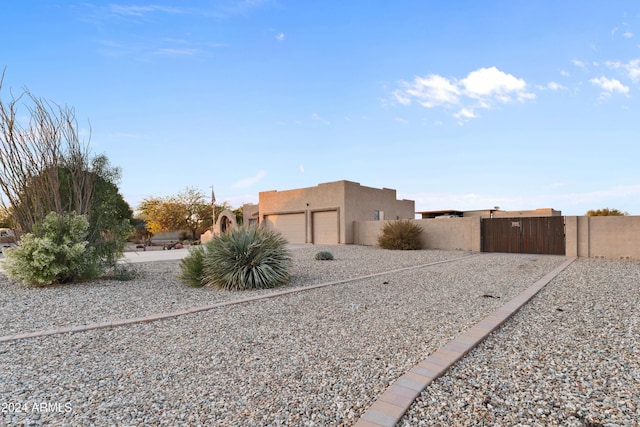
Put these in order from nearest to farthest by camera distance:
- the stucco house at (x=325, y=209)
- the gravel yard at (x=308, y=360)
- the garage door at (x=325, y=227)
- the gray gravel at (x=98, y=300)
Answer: the gravel yard at (x=308, y=360) → the gray gravel at (x=98, y=300) → the stucco house at (x=325, y=209) → the garage door at (x=325, y=227)

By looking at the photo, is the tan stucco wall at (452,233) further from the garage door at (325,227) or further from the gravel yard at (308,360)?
the gravel yard at (308,360)

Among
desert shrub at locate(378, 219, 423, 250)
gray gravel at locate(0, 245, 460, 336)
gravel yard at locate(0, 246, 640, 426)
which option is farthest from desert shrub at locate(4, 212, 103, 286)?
desert shrub at locate(378, 219, 423, 250)

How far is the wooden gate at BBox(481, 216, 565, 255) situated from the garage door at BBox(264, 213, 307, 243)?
11523 mm

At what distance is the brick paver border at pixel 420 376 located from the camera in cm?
233

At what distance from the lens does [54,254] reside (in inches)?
288

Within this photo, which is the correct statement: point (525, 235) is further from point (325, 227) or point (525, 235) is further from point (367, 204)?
point (325, 227)

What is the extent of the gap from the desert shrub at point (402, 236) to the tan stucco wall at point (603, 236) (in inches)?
251

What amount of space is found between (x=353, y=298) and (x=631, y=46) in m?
10.3

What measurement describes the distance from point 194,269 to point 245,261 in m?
1.30

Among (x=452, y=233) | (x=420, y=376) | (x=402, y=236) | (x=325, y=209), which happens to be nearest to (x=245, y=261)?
Result: (x=420, y=376)

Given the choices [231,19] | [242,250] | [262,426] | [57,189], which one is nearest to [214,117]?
[231,19]

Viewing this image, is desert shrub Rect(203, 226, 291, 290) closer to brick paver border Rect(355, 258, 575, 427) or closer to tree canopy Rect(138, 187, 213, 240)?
brick paver border Rect(355, 258, 575, 427)

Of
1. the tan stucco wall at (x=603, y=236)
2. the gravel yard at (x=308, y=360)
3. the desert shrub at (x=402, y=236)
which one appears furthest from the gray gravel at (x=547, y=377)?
the desert shrub at (x=402, y=236)

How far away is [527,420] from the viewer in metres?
2.31
